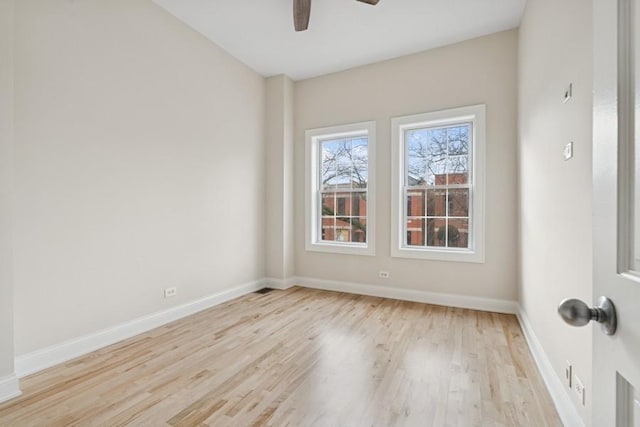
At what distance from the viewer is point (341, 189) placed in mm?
4523

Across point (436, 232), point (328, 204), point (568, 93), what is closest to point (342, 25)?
point (328, 204)

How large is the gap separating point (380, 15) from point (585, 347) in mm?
3276

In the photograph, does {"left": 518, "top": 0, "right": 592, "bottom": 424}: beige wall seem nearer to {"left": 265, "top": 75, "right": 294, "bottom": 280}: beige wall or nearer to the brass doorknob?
the brass doorknob

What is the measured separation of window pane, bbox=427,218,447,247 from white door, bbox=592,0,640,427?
128 inches

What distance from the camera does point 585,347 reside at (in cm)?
145

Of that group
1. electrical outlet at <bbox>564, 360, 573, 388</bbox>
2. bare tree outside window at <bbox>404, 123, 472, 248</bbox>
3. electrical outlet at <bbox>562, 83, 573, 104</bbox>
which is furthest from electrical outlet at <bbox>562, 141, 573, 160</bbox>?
bare tree outside window at <bbox>404, 123, 472, 248</bbox>

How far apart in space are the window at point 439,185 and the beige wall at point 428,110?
0.34ft

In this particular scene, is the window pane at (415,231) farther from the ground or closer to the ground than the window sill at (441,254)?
farther from the ground

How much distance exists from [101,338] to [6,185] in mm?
1405

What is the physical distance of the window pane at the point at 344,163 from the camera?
14.3 feet

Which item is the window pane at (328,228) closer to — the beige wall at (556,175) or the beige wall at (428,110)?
the beige wall at (428,110)

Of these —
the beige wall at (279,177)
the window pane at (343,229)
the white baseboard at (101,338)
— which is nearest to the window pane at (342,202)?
the window pane at (343,229)

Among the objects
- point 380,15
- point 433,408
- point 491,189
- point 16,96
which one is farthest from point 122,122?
point 491,189

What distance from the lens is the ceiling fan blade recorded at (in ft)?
8.34
